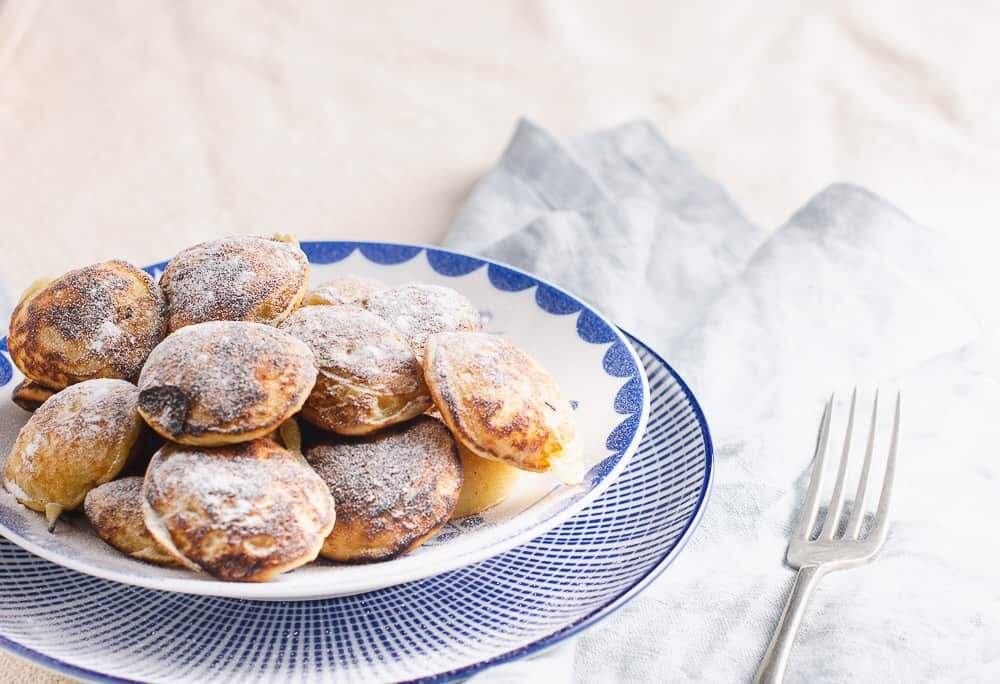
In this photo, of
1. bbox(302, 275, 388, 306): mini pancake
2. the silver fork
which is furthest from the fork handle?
bbox(302, 275, 388, 306): mini pancake

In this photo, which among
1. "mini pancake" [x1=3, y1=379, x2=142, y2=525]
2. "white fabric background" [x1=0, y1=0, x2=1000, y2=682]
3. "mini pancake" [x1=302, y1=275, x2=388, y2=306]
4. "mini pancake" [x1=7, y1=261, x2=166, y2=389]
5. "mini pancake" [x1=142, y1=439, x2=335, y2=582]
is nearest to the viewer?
"mini pancake" [x1=142, y1=439, x2=335, y2=582]

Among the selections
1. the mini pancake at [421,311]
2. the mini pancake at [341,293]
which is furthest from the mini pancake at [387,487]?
the mini pancake at [341,293]

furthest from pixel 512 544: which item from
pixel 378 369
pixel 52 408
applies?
pixel 52 408

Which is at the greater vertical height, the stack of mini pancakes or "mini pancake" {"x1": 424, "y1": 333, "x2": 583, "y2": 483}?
"mini pancake" {"x1": 424, "y1": 333, "x2": 583, "y2": 483}

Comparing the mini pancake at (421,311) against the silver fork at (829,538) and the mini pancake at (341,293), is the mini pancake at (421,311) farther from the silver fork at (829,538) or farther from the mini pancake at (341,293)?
the silver fork at (829,538)

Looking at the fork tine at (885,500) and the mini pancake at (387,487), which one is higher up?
the fork tine at (885,500)

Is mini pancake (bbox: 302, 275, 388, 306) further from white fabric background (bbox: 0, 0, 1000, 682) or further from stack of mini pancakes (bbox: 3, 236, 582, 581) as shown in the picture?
white fabric background (bbox: 0, 0, 1000, 682)
